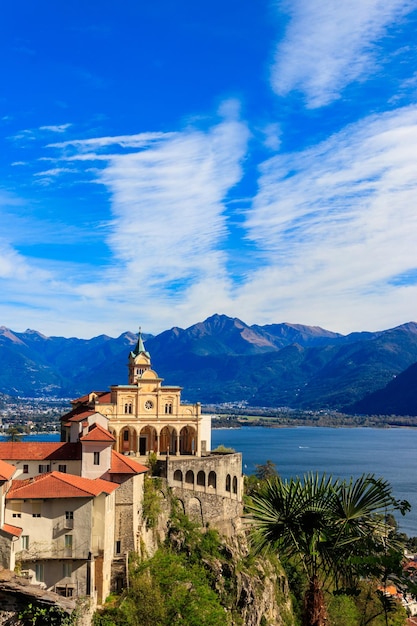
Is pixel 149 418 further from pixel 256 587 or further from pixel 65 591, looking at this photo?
pixel 65 591

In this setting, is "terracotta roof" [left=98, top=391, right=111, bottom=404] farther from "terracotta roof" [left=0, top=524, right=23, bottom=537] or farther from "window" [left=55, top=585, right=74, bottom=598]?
"window" [left=55, top=585, right=74, bottom=598]

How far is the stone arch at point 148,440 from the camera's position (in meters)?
58.4

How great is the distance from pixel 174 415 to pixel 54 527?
83.2 ft

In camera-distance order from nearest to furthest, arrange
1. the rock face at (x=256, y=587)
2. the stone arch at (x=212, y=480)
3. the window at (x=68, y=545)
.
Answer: the window at (x=68, y=545) < the rock face at (x=256, y=587) < the stone arch at (x=212, y=480)

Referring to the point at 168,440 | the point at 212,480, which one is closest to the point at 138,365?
the point at 168,440

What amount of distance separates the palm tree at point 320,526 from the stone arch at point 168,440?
132 feet

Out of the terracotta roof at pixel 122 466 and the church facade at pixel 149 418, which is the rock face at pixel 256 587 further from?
the terracotta roof at pixel 122 466

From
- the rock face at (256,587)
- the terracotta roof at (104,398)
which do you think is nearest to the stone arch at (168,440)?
the terracotta roof at (104,398)

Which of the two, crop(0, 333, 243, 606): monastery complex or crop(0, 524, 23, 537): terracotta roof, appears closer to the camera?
crop(0, 524, 23, 537): terracotta roof

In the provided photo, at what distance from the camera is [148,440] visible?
58719mm

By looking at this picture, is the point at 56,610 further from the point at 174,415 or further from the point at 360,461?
the point at 360,461

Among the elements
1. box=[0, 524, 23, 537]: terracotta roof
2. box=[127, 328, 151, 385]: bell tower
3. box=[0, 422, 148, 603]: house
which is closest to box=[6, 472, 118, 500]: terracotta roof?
box=[0, 422, 148, 603]: house

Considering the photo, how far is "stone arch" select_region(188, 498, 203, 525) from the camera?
166ft

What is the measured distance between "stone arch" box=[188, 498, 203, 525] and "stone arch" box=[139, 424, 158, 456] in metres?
8.30
